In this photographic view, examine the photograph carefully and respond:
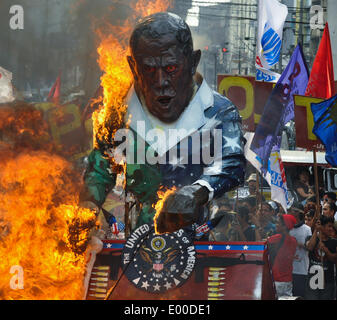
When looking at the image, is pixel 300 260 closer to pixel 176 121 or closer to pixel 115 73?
pixel 176 121

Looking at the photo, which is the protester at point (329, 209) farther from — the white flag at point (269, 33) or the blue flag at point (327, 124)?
the white flag at point (269, 33)

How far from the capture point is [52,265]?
5023 millimetres

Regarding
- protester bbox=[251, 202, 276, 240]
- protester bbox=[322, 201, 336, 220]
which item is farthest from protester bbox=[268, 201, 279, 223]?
protester bbox=[322, 201, 336, 220]

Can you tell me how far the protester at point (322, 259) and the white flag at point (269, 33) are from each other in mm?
4221

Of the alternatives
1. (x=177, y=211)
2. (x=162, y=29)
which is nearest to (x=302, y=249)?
(x=162, y=29)

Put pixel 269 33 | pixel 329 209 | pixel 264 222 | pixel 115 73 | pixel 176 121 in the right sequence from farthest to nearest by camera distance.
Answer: pixel 269 33 < pixel 264 222 < pixel 329 209 < pixel 115 73 < pixel 176 121

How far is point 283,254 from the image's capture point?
8500mm

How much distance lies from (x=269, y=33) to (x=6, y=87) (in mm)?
5238

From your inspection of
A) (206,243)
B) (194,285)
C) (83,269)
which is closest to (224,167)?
(206,243)

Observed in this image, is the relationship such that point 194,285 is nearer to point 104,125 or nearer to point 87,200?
point 87,200

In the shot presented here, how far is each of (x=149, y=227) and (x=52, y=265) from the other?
3.01 feet

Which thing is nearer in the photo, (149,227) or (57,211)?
(149,227)

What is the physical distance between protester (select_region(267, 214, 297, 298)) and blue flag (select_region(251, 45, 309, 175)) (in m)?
0.83

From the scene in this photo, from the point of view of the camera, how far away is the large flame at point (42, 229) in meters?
4.86
